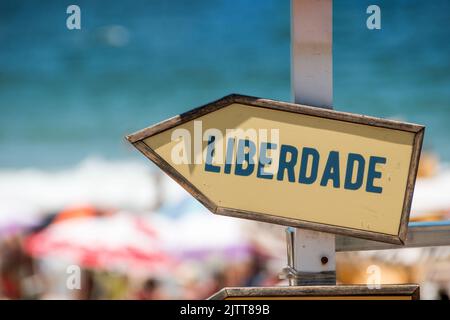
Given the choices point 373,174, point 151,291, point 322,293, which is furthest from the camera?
point 151,291

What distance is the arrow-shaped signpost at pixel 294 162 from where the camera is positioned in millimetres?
1685

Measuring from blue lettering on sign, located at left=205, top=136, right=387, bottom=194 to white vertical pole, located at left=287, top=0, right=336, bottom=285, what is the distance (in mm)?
150

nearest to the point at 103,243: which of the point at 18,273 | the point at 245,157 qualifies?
the point at 18,273

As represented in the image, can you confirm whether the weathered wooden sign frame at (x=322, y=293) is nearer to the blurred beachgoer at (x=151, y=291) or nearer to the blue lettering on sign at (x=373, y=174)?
the blue lettering on sign at (x=373, y=174)

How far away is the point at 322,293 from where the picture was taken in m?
1.62

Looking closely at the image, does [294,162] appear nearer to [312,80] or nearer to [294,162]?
[294,162]

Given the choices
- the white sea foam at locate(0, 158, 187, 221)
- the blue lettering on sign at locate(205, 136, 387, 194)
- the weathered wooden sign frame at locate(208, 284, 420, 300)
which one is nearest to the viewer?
the weathered wooden sign frame at locate(208, 284, 420, 300)

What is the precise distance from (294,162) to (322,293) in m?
0.33

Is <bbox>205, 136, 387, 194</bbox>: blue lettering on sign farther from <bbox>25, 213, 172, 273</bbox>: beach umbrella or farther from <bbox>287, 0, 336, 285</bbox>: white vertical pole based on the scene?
<bbox>25, 213, 172, 273</bbox>: beach umbrella

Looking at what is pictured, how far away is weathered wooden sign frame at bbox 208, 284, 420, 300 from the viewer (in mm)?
1598

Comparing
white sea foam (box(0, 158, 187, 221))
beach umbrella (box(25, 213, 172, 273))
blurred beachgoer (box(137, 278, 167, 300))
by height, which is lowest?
blurred beachgoer (box(137, 278, 167, 300))

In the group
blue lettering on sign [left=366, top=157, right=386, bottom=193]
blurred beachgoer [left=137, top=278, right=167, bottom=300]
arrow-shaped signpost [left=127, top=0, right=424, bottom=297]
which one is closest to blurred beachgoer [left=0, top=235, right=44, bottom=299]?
blurred beachgoer [left=137, top=278, right=167, bottom=300]

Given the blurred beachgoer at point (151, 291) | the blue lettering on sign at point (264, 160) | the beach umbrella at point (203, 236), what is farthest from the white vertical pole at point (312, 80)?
the blurred beachgoer at point (151, 291)
